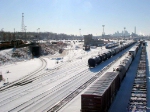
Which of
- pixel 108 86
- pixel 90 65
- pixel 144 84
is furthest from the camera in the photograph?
pixel 90 65

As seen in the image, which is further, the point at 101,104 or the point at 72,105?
the point at 72,105

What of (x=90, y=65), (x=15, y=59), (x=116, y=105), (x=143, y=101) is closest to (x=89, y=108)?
(x=116, y=105)

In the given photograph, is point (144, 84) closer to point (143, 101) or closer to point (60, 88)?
point (143, 101)

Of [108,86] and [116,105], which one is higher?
[108,86]

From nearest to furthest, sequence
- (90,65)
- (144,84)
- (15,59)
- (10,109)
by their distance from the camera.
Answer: (10,109) < (144,84) < (90,65) < (15,59)

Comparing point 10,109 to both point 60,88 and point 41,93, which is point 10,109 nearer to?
point 41,93

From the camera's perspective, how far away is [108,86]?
1906cm

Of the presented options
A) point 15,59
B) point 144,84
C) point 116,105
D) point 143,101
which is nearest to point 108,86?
point 116,105

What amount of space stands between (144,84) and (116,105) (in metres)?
7.82

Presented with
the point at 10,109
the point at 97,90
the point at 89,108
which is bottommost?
the point at 10,109

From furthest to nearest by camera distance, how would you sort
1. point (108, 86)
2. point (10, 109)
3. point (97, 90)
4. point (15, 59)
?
point (15, 59) < point (10, 109) < point (108, 86) < point (97, 90)

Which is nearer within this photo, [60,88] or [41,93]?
[41,93]

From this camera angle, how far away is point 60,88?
2802cm

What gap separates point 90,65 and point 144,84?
19393 millimetres
